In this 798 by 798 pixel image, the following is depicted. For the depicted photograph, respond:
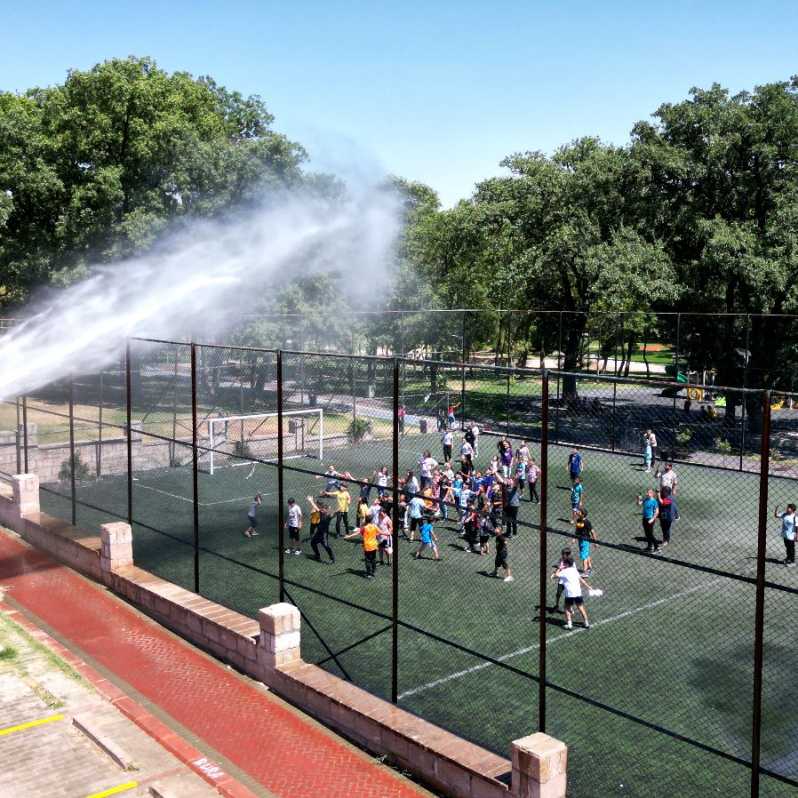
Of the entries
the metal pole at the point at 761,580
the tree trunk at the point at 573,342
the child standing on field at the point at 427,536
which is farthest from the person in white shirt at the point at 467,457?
the metal pole at the point at 761,580

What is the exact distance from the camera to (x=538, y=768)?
9.01m

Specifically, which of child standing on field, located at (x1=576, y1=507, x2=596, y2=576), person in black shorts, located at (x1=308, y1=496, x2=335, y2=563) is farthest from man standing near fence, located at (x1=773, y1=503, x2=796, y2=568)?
person in black shorts, located at (x1=308, y1=496, x2=335, y2=563)

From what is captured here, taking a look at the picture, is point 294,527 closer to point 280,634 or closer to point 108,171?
point 280,634

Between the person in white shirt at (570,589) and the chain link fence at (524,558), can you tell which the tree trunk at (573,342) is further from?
the person in white shirt at (570,589)

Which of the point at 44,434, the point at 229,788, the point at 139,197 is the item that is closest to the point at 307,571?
the point at 229,788

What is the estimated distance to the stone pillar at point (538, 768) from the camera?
29.6 ft

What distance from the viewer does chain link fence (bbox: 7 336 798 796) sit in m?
11.7

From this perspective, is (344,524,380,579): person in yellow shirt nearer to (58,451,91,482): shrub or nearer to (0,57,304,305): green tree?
(58,451,91,482): shrub

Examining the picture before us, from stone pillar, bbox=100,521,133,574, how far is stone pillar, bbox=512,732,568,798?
10345mm

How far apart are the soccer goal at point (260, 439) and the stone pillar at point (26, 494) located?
28.7ft

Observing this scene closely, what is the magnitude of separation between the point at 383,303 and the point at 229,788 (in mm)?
37938

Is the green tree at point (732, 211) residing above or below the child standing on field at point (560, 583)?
above

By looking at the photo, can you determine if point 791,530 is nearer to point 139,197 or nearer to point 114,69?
point 139,197

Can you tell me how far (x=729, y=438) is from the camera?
3175cm
